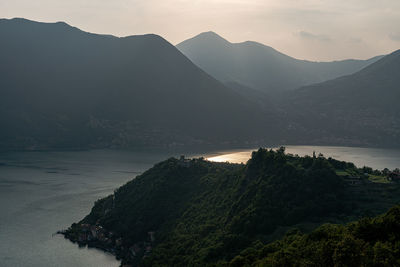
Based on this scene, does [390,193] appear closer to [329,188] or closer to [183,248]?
[329,188]

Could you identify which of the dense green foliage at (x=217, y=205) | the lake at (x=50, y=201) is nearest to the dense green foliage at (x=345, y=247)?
the dense green foliage at (x=217, y=205)

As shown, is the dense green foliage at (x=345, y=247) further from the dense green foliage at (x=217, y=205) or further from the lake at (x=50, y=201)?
the lake at (x=50, y=201)

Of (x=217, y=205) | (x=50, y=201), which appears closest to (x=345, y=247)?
(x=217, y=205)

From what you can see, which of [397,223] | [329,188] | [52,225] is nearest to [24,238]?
[52,225]

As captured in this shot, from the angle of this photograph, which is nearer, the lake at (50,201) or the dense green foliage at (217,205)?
the dense green foliage at (217,205)

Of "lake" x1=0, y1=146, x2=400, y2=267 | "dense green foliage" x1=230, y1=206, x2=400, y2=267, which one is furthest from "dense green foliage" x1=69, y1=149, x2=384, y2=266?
"dense green foliage" x1=230, y1=206, x2=400, y2=267

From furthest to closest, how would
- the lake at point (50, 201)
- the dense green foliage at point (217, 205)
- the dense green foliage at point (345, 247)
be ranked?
the lake at point (50, 201), the dense green foliage at point (217, 205), the dense green foliage at point (345, 247)

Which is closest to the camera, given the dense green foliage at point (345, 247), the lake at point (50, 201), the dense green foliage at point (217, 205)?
the dense green foliage at point (345, 247)

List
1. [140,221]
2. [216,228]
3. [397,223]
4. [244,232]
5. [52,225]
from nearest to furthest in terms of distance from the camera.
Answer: [397,223] < [244,232] < [216,228] < [140,221] < [52,225]

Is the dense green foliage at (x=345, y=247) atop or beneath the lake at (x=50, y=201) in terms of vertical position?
atop
